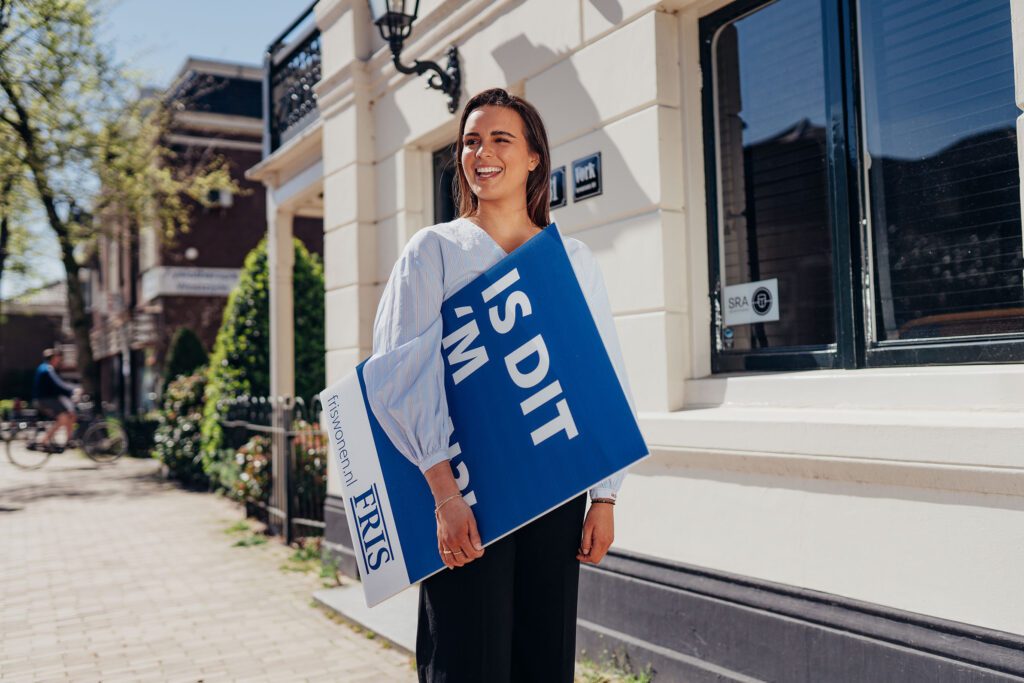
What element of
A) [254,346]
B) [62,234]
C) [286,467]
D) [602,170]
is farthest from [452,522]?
[62,234]

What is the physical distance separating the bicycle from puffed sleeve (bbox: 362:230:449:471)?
15.3 metres

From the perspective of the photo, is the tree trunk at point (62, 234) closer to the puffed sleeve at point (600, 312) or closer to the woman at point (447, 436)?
the woman at point (447, 436)

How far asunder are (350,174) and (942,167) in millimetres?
4529

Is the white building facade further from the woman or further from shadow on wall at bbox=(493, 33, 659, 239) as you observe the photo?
the woman

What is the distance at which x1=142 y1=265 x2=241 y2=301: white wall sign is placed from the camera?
21.2 meters

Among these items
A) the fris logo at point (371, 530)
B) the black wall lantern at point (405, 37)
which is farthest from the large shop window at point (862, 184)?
the fris logo at point (371, 530)

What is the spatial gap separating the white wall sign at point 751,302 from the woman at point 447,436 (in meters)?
1.73

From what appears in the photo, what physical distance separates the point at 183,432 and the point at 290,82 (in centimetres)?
601

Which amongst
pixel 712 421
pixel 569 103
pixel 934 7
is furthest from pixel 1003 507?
pixel 569 103

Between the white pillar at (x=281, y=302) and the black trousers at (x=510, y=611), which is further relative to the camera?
the white pillar at (x=281, y=302)

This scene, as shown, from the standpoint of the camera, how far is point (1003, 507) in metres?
2.44

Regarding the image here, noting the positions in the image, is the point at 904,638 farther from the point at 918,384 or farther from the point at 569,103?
the point at 569,103

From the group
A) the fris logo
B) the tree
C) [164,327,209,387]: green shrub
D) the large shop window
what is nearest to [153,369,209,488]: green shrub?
[164,327,209,387]: green shrub

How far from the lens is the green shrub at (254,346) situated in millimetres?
10164
